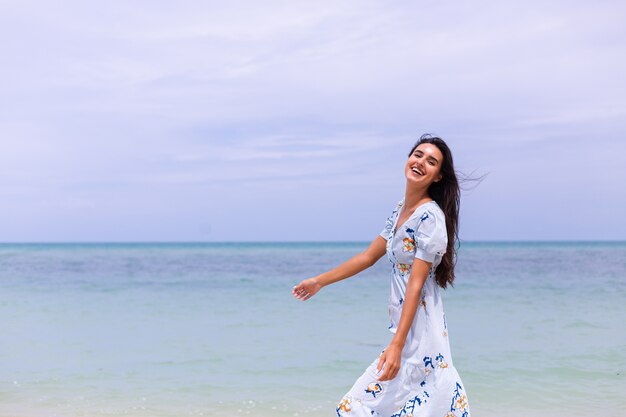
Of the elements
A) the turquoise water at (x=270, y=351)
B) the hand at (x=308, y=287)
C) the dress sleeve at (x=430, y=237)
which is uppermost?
the dress sleeve at (x=430, y=237)

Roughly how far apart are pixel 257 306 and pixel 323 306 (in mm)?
1223

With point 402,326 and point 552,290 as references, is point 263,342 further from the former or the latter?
point 552,290

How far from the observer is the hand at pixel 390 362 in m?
3.04

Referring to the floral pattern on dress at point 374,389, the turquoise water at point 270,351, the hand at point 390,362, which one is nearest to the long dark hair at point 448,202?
the hand at point 390,362

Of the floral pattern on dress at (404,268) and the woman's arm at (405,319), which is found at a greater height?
the floral pattern on dress at (404,268)

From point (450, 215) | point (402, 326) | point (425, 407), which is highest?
point (450, 215)

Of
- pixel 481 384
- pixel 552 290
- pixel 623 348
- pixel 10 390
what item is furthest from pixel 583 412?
pixel 552 290

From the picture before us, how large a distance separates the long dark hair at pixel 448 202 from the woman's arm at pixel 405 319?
0.55ft

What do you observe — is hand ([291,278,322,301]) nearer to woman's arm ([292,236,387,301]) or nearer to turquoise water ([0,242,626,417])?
woman's arm ([292,236,387,301])

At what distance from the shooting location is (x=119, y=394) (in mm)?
7133

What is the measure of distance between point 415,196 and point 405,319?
21.2 inches

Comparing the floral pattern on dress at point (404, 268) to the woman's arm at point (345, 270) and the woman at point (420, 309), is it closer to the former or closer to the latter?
the woman at point (420, 309)

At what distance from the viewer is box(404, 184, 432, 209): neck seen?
10.6 ft

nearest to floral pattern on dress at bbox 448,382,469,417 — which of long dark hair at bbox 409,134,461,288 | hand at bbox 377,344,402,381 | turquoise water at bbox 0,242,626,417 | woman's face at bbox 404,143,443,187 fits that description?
hand at bbox 377,344,402,381
